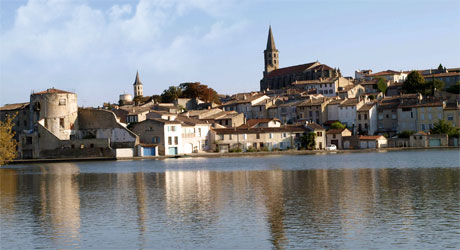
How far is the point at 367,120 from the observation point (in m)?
90.4

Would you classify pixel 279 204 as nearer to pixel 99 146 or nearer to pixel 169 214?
pixel 169 214

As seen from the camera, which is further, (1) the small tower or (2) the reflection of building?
(1) the small tower

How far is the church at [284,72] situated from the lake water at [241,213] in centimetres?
9364

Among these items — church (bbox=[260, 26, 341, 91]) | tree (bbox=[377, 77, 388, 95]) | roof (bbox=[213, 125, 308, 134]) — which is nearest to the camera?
roof (bbox=[213, 125, 308, 134])

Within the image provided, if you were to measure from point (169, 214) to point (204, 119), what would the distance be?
66234 mm

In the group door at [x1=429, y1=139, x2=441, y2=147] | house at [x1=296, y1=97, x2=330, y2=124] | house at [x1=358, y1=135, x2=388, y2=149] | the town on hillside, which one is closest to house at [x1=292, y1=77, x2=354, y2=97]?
the town on hillside

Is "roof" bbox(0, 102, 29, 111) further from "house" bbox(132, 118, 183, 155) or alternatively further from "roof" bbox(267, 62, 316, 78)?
"roof" bbox(267, 62, 316, 78)

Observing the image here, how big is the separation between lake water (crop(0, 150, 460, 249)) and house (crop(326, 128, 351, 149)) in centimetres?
4295

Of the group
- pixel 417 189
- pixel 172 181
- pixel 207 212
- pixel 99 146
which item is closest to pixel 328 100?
pixel 99 146

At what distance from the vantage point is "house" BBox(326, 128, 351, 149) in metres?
84.9

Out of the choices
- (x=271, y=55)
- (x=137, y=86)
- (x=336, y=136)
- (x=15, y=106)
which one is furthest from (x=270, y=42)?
(x=15, y=106)

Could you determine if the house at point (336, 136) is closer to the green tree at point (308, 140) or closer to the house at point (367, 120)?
the green tree at point (308, 140)

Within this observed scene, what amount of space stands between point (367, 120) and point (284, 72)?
233ft

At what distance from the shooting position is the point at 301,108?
9556cm
